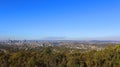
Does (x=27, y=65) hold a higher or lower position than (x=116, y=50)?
lower

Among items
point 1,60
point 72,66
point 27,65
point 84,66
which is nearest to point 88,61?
point 84,66

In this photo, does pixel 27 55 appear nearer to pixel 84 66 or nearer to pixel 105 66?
pixel 84 66

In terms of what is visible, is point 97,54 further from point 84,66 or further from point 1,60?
point 1,60

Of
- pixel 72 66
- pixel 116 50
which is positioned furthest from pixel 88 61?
pixel 116 50

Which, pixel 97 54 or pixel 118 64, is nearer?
pixel 118 64

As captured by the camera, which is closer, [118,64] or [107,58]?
[118,64]

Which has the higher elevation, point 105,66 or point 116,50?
point 116,50

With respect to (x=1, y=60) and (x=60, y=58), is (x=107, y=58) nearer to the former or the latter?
(x=60, y=58)

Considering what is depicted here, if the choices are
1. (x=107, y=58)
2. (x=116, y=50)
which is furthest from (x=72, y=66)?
(x=116, y=50)
